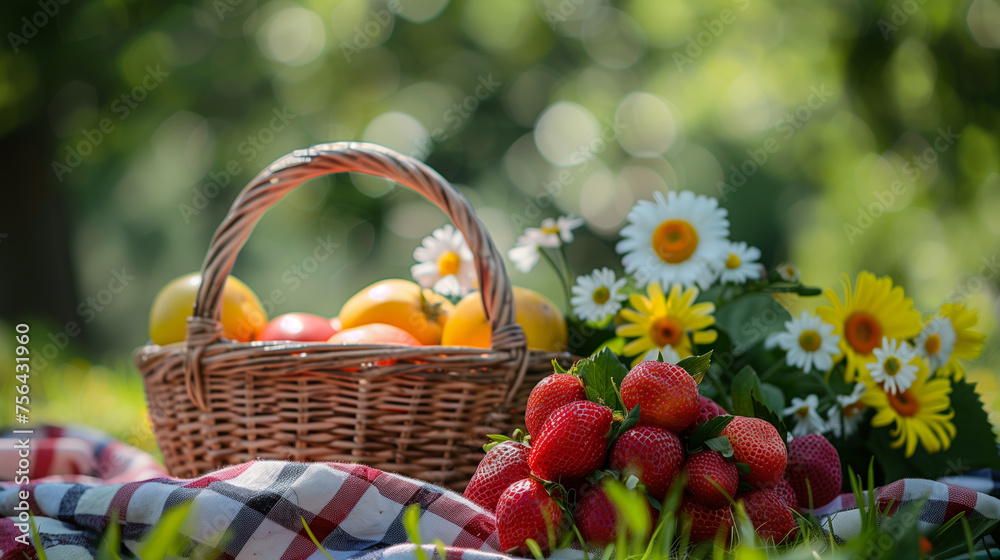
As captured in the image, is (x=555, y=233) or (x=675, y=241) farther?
(x=555, y=233)

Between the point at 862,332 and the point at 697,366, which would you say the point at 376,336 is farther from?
the point at 862,332

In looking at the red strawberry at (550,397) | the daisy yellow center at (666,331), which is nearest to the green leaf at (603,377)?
the red strawberry at (550,397)

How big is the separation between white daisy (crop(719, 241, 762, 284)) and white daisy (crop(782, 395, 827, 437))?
0.19m

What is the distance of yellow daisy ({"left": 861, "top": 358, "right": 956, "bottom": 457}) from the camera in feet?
2.84

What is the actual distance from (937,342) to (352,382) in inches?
32.4

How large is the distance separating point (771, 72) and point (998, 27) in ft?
3.55

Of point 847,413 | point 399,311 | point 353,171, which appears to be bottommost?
point 847,413

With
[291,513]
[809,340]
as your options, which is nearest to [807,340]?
[809,340]

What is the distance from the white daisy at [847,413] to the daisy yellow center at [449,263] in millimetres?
608

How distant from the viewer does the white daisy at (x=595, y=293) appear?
98 centimetres

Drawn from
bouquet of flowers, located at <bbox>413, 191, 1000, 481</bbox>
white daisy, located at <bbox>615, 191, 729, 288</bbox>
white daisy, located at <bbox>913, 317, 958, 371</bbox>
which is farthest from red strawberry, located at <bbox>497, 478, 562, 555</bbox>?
white daisy, located at <bbox>913, 317, 958, 371</bbox>

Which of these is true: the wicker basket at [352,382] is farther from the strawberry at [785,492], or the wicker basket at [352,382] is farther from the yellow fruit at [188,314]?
the strawberry at [785,492]

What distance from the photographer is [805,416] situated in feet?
2.86

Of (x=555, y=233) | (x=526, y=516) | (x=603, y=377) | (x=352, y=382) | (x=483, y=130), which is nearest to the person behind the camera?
(x=526, y=516)
